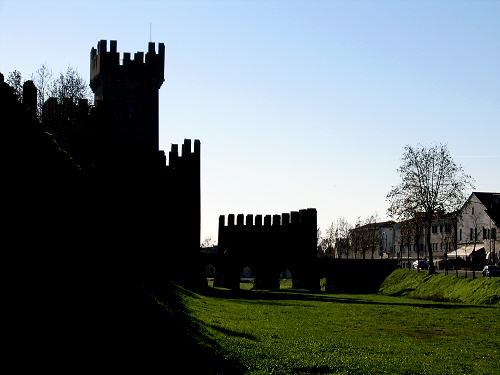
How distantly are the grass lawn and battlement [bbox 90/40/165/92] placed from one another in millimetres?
36622

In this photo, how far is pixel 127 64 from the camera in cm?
7512

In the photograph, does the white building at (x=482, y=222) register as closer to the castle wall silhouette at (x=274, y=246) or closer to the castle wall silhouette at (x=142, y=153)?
the castle wall silhouette at (x=274, y=246)

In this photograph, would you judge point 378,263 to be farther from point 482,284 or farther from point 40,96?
point 40,96

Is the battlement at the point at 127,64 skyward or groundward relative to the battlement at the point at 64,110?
skyward

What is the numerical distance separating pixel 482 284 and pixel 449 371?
39578mm

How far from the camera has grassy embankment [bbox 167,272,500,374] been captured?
795 inches

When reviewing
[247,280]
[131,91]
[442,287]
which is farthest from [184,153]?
[247,280]

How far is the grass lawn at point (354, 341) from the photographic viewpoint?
66.6 ft

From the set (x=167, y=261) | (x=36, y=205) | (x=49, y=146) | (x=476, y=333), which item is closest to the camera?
(x=36, y=205)

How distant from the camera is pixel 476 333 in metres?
33.4

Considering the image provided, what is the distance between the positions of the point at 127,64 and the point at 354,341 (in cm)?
5218

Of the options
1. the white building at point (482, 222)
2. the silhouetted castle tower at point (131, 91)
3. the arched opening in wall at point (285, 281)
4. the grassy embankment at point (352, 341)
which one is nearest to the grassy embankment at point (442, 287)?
the grassy embankment at point (352, 341)

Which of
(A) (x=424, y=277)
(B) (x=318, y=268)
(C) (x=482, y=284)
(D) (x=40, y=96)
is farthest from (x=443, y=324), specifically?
(B) (x=318, y=268)

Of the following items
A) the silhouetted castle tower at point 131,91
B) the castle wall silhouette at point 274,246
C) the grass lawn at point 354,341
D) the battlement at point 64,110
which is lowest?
the grass lawn at point 354,341
